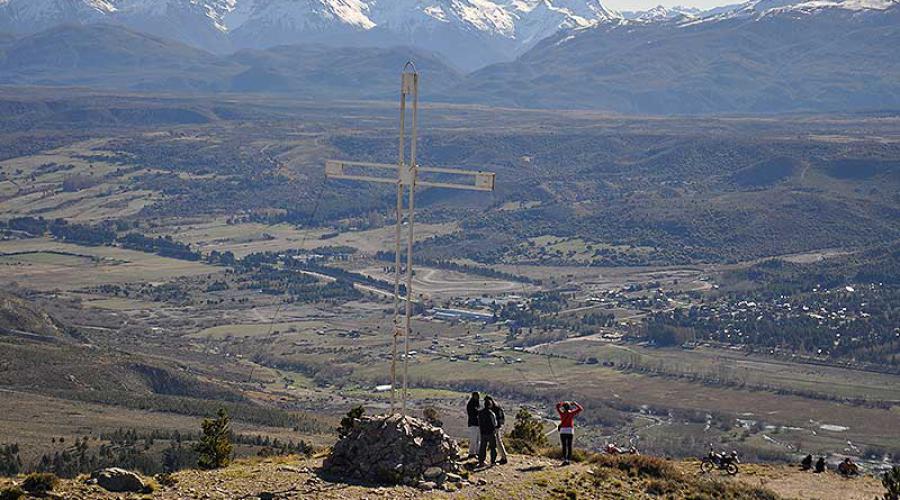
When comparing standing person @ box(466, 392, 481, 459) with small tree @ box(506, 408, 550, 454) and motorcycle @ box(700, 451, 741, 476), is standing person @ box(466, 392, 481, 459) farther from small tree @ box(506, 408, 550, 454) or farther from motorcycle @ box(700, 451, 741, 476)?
motorcycle @ box(700, 451, 741, 476)

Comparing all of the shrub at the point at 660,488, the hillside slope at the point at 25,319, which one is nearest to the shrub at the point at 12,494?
the shrub at the point at 660,488

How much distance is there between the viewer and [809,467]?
38.7 metres

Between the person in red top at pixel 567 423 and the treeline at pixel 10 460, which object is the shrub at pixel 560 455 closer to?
the person in red top at pixel 567 423

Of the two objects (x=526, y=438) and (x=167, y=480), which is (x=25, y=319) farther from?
(x=167, y=480)

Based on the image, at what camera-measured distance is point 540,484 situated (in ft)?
101

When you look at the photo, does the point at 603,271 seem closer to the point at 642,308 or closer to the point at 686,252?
the point at 686,252

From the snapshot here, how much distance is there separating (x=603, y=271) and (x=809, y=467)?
12172cm

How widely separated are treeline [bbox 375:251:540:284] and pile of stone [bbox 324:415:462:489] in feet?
397

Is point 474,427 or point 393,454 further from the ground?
point 474,427

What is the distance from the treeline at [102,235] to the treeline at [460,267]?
72.1 feet

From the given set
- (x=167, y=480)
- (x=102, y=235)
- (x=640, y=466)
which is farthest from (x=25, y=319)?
(x=167, y=480)

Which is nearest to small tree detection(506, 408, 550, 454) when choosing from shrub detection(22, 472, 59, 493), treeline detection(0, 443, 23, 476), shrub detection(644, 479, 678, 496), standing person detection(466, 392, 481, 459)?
standing person detection(466, 392, 481, 459)

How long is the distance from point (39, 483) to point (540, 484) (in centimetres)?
1042

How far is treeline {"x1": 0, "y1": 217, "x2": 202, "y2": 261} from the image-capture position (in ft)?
561
